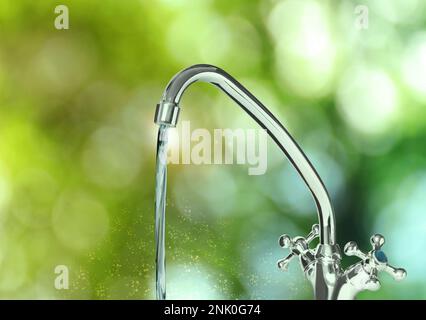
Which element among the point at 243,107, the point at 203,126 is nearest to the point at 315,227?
the point at 243,107

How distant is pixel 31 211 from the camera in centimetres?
161

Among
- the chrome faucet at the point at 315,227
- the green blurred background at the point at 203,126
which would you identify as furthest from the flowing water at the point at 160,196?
the green blurred background at the point at 203,126

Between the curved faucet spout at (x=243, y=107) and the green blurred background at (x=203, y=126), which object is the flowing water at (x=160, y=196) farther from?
the green blurred background at (x=203, y=126)

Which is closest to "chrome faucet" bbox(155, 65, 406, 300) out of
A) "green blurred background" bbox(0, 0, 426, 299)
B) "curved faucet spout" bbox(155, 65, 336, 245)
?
"curved faucet spout" bbox(155, 65, 336, 245)

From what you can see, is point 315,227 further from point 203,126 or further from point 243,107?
point 203,126

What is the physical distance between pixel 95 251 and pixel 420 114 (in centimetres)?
88

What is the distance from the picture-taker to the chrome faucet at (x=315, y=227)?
0.70 m

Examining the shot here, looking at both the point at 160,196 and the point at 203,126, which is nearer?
the point at 160,196

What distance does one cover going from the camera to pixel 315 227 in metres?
0.83

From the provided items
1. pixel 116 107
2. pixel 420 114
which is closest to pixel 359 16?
pixel 420 114

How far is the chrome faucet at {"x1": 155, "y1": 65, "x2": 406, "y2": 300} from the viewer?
0.70 m

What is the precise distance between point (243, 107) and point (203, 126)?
890 mm
